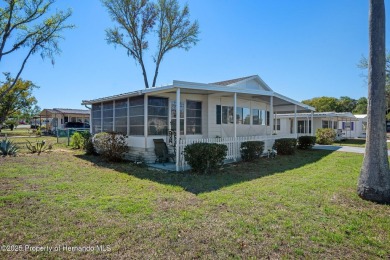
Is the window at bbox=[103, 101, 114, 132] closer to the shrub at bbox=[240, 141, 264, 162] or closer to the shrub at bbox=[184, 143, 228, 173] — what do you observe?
the shrub at bbox=[184, 143, 228, 173]

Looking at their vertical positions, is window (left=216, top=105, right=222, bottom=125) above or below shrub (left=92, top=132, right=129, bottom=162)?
above

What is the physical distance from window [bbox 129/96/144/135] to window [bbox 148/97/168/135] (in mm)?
392

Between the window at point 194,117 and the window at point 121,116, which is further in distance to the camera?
the window at point 121,116

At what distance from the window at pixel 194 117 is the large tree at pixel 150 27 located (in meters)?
15.1

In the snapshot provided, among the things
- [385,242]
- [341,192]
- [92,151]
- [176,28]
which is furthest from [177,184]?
[176,28]

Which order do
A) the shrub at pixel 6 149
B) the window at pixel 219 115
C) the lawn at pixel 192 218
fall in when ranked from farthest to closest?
the window at pixel 219 115 → the shrub at pixel 6 149 → the lawn at pixel 192 218

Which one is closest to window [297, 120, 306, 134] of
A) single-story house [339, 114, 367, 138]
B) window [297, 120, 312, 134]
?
window [297, 120, 312, 134]

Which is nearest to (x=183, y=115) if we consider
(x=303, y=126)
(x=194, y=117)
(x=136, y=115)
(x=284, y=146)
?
(x=194, y=117)

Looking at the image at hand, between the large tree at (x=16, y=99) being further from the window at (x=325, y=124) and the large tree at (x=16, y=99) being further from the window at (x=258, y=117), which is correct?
the window at (x=325, y=124)

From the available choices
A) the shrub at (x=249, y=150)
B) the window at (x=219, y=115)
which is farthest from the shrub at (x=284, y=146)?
the window at (x=219, y=115)

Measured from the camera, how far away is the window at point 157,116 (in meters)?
10.5

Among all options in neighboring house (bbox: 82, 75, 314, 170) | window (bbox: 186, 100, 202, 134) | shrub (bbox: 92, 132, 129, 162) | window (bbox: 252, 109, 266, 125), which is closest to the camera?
neighboring house (bbox: 82, 75, 314, 170)

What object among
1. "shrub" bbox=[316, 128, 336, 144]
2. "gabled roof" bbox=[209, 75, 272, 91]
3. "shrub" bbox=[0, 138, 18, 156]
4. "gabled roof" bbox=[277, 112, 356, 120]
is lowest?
"shrub" bbox=[0, 138, 18, 156]

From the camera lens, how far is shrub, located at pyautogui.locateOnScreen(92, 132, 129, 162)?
10.3 m
